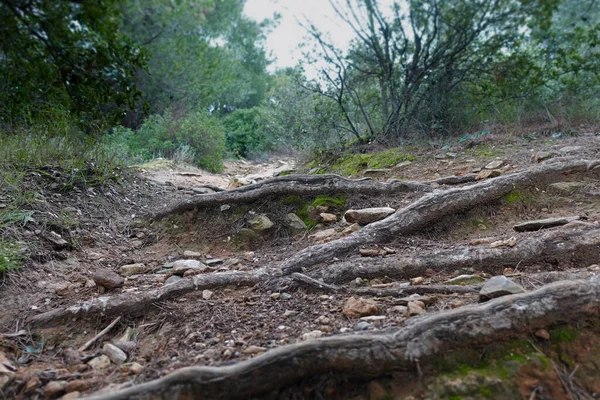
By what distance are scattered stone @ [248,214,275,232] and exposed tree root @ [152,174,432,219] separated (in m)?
0.28

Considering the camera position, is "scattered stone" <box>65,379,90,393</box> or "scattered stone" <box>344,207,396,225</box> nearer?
"scattered stone" <box>65,379,90,393</box>

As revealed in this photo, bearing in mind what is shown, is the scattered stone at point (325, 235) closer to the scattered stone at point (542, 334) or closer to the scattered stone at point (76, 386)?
the scattered stone at point (542, 334)

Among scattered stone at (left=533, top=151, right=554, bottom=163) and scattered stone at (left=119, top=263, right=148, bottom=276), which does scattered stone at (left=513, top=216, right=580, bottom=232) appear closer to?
scattered stone at (left=533, top=151, right=554, bottom=163)

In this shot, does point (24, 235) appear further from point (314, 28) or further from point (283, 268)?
point (314, 28)

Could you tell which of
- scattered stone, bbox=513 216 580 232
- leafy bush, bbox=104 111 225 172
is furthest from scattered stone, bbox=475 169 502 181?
leafy bush, bbox=104 111 225 172

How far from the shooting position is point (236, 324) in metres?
2.13

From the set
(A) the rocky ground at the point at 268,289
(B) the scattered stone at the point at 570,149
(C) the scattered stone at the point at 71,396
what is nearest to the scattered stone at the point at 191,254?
(A) the rocky ground at the point at 268,289

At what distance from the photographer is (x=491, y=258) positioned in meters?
2.49

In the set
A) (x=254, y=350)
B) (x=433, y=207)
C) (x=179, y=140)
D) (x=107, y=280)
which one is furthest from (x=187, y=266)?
(x=179, y=140)

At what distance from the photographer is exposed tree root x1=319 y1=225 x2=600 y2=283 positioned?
2.45 metres

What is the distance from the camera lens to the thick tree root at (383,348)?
1.45m

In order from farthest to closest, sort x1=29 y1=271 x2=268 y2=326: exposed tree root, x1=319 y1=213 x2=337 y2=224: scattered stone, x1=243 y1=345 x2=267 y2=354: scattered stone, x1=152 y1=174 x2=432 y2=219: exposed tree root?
x1=152 y1=174 x2=432 y2=219: exposed tree root → x1=319 y1=213 x2=337 y2=224: scattered stone → x1=29 y1=271 x2=268 y2=326: exposed tree root → x1=243 y1=345 x2=267 y2=354: scattered stone

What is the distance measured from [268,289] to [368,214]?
50.8 inches

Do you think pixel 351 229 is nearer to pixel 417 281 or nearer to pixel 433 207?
pixel 433 207
